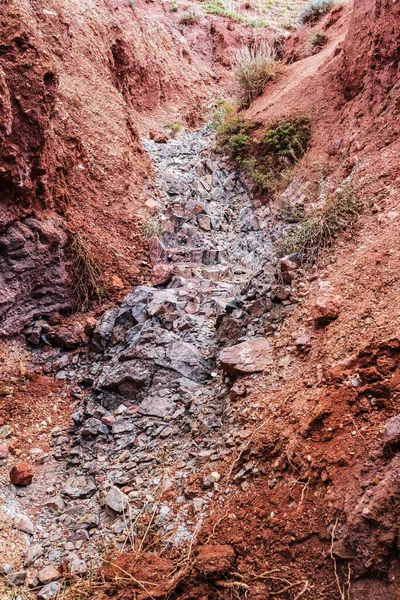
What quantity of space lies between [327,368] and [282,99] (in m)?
6.05

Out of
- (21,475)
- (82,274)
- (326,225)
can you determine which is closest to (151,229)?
(82,274)

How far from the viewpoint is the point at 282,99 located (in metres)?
7.21

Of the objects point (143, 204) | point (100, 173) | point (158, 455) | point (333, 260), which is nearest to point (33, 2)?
point (100, 173)

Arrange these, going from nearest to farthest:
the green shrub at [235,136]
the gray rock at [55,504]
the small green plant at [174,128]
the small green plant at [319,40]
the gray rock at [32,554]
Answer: the gray rock at [32,554]
the gray rock at [55,504]
the green shrub at [235,136]
the small green plant at [319,40]
the small green plant at [174,128]

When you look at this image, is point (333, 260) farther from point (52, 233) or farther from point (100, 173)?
point (100, 173)

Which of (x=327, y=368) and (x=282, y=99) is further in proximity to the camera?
(x=282, y=99)

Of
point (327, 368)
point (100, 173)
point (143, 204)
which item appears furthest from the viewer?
point (143, 204)

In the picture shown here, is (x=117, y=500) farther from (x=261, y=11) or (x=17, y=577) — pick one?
(x=261, y=11)

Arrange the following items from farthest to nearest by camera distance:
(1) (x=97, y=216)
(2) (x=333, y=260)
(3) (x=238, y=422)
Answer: (1) (x=97, y=216) < (2) (x=333, y=260) < (3) (x=238, y=422)

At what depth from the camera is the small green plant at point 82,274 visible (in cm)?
473

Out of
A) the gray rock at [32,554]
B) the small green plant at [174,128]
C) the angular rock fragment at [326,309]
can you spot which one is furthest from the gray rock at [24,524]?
the small green plant at [174,128]

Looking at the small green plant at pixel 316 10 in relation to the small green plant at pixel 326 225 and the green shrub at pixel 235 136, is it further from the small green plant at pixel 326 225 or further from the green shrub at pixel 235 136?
the small green plant at pixel 326 225

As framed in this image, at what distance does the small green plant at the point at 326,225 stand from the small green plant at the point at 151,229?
83.3 inches

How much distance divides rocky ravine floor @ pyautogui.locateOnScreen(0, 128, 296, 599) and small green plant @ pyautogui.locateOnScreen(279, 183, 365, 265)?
27 cm
